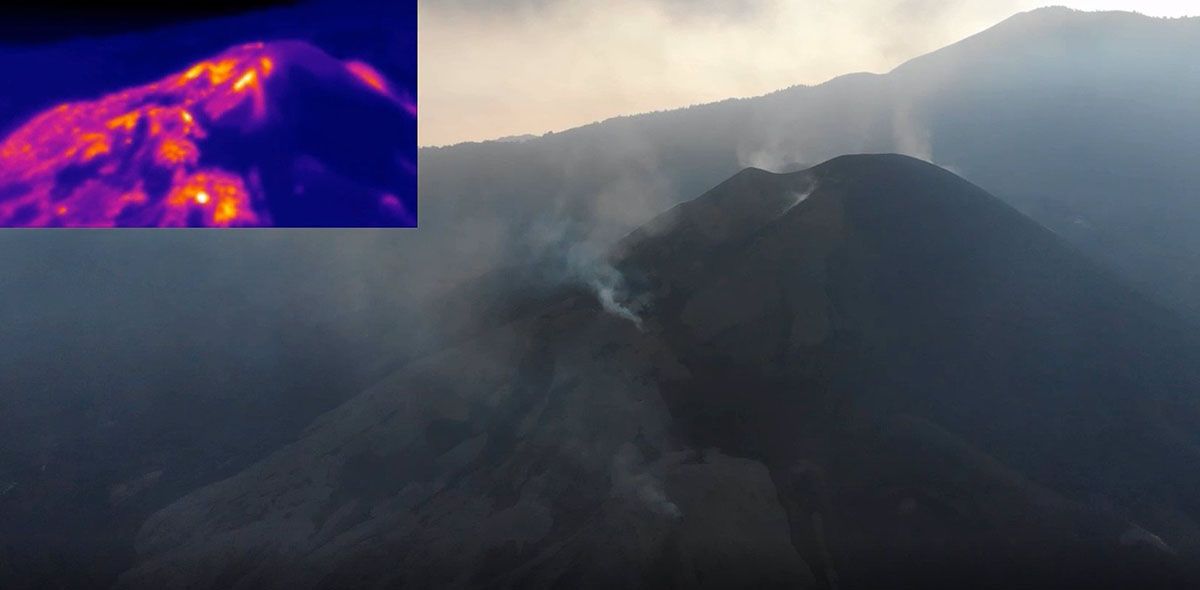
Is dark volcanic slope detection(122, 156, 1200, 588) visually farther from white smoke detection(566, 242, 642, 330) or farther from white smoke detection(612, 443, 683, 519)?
white smoke detection(566, 242, 642, 330)

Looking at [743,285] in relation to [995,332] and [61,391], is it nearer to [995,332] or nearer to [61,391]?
[995,332]

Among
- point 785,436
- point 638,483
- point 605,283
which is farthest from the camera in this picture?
point 605,283

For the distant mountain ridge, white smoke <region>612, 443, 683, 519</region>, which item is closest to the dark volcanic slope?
white smoke <region>612, 443, 683, 519</region>

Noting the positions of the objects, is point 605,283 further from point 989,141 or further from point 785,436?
point 989,141

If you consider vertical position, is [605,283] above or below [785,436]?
above

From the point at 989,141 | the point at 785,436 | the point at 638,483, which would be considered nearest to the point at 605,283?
the point at 785,436

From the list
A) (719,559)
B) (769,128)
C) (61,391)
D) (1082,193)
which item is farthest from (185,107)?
(769,128)

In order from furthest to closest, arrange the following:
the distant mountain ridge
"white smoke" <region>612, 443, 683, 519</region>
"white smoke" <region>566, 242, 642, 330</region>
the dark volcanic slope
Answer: the distant mountain ridge < "white smoke" <region>566, 242, 642, 330</region> < "white smoke" <region>612, 443, 683, 519</region> < the dark volcanic slope

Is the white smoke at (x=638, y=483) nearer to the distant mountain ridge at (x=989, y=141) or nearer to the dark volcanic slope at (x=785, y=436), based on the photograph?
the dark volcanic slope at (x=785, y=436)

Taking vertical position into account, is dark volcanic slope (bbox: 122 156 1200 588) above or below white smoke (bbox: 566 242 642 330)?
below
